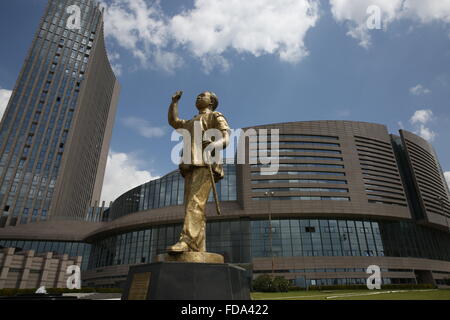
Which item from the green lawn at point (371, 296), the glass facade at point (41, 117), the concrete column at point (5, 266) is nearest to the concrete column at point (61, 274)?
the concrete column at point (5, 266)

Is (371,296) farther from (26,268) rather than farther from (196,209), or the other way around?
(26,268)

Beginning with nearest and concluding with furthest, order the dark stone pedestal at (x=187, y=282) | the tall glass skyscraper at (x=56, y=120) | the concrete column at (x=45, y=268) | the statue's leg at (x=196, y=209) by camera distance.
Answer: the dark stone pedestal at (x=187, y=282) → the statue's leg at (x=196, y=209) → the concrete column at (x=45, y=268) → the tall glass skyscraper at (x=56, y=120)

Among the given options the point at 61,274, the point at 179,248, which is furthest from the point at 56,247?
the point at 179,248

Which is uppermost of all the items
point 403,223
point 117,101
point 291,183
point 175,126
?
point 117,101

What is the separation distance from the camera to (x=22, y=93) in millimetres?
69250

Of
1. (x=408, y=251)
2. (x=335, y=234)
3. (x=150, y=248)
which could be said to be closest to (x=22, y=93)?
(x=150, y=248)

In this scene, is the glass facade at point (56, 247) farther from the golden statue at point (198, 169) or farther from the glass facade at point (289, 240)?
the golden statue at point (198, 169)

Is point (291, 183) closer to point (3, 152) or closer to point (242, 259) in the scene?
point (242, 259)

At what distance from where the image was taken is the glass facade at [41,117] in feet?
205

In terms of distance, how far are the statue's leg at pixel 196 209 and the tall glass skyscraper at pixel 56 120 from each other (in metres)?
71.1

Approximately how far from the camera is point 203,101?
7070 millimetres

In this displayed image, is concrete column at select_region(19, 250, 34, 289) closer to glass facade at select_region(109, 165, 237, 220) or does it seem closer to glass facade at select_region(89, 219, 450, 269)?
glass facade at select_region(89, 219, 450, 269)

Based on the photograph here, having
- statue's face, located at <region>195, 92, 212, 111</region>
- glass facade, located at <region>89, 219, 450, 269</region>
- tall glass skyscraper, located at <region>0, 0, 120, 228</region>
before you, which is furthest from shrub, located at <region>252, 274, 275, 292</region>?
tall glass skyscraper, located at <region>0, 0, 120, 228</region>
